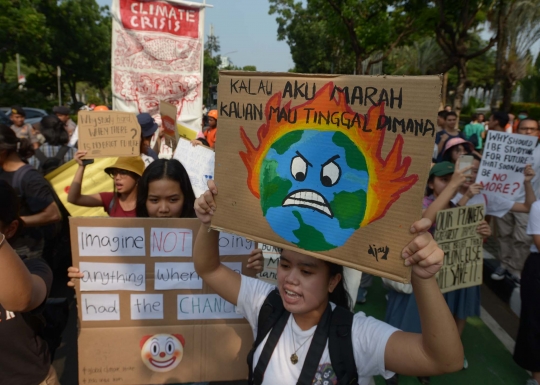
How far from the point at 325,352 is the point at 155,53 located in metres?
3.72

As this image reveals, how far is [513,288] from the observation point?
485cm

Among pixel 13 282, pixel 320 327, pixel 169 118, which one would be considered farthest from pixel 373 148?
pixel 169 118

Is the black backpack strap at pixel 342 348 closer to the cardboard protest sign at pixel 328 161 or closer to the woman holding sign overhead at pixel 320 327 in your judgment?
the woman holding sign overhead at pixel 320 327

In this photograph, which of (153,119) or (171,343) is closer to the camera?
(171,343)

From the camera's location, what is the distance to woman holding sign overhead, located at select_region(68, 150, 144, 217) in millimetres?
3059

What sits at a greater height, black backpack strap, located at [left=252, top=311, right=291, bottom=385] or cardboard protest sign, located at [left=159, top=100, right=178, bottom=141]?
cardboard protest sign, located at [left=159, top=100, right=178, bottom=141]

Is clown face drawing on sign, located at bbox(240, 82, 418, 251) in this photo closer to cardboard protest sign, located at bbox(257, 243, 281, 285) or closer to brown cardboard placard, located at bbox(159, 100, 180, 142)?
cardboard protest sign, located at bbox(257, 243, 281, 285)

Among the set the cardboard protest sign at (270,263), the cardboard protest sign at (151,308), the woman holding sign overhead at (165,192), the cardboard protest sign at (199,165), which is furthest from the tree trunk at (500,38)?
the cardboard protest sign at (151,308)

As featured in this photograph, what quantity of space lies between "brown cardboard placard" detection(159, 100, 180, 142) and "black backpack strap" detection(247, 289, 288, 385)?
2674 millimetres

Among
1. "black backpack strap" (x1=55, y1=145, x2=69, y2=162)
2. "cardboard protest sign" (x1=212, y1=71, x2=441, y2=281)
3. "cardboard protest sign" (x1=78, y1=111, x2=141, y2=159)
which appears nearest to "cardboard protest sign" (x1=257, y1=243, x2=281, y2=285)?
"cardboard protest sign" (x1=212, y1=71, x2=441, y2=281)

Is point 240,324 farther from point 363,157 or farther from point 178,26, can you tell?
point 178,26

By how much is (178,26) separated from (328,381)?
156 inches

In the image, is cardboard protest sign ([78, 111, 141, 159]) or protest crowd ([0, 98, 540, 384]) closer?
protest crowd ([0, 98, 540, 384])

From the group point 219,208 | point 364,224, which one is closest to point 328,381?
point 364,224
